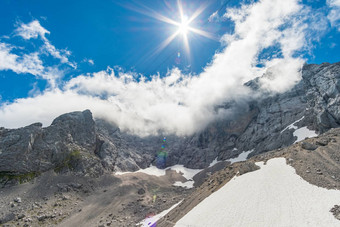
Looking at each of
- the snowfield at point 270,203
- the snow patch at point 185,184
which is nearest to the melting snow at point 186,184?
the snow patch at point 185,184

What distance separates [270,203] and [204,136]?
145807 mm

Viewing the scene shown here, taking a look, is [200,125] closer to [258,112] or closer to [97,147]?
[258,112]

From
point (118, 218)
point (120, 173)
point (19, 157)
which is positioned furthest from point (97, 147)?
point (118, 218)

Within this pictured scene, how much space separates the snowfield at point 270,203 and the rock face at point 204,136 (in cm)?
6411

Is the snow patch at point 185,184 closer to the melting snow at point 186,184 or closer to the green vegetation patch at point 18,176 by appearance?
the melting snow at point 186,184

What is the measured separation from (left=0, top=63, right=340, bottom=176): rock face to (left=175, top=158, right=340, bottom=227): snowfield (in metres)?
64.1

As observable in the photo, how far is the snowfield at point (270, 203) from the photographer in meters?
20.9

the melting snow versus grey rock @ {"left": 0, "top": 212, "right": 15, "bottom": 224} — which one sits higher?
the melting snow

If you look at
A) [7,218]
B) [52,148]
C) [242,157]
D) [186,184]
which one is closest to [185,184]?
[186,184]

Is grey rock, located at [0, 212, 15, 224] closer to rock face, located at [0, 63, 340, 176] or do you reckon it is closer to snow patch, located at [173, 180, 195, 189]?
rock face, located at [0, 63, 340, 176]

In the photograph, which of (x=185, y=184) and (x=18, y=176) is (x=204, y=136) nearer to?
(x=185, y=184)

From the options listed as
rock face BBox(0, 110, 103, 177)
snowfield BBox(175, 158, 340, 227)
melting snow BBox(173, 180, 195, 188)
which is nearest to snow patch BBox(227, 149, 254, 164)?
melting snow BBox(173, 180, 195, 188)

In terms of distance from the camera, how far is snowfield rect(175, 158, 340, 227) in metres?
20.9

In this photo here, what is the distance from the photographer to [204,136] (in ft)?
554
